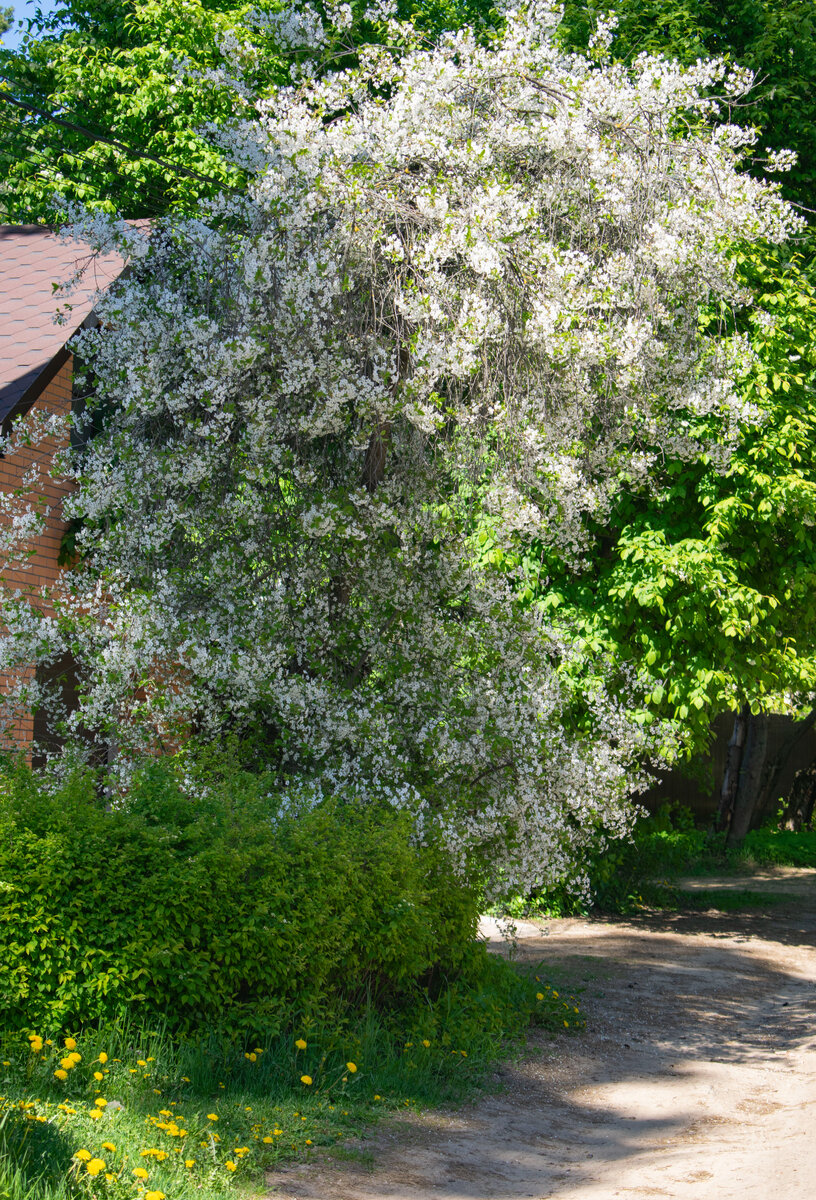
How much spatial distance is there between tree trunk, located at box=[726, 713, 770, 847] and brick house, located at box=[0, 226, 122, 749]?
1228 centimetres

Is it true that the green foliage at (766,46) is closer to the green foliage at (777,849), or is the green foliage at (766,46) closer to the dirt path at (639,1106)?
the dirt path at (639,1106)

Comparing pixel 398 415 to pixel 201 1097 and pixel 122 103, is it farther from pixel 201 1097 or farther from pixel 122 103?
pixel 122 103

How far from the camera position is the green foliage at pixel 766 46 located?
13.2 m

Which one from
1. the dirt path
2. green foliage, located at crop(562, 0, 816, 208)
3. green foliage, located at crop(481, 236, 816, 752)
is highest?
green foliage, located at crop(562, 0, 816, 208)

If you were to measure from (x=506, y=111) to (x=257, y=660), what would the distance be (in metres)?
4.36

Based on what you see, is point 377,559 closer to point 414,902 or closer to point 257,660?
point 257,660

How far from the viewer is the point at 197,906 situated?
547cm

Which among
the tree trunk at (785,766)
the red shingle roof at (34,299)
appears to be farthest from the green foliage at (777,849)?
the red shingle roof at (34,299)

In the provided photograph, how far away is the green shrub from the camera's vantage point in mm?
5148

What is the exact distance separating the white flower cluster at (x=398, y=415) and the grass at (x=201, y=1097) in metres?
1.34

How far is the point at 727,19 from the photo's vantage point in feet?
47.2

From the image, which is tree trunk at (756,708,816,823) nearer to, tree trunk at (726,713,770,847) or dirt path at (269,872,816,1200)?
tree trunk at (726,713,770,847)

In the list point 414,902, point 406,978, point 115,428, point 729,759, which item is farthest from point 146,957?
point 729,759

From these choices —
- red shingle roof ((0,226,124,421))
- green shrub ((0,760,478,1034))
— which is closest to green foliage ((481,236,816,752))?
green shrub ((0,760,478,1034))
